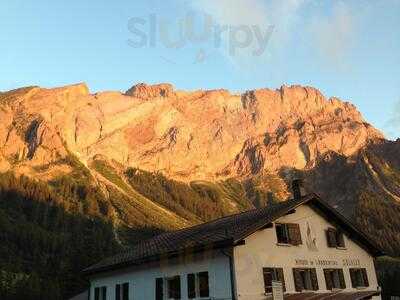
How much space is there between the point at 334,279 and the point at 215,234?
9.99m

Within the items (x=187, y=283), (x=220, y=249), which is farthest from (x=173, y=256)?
(x=220, y=249)

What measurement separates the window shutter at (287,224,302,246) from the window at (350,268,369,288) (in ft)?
19.8

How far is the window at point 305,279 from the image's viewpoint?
33.9m

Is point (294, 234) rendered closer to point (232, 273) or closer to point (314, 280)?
point (314, 280)

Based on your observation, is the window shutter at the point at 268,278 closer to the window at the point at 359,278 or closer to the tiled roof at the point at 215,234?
the tiled roof at the point at 215,234

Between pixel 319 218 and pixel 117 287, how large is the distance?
17011mm

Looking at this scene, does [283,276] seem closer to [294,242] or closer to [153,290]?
[294,242]

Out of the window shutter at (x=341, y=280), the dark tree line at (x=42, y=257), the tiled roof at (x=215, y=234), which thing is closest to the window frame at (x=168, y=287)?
the tiled roof at (x=215, y=234)

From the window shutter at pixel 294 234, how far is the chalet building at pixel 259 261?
0.23 ft

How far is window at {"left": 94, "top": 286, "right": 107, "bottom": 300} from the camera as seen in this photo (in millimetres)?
42656

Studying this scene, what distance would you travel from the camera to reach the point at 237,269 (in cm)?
3095

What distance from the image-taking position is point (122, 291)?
131 feet

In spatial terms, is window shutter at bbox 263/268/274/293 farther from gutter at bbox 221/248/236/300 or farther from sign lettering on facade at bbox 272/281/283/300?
gutter at bbox 221/248/236/300

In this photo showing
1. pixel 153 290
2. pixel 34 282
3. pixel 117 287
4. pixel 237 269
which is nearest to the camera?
pixel 237 269
